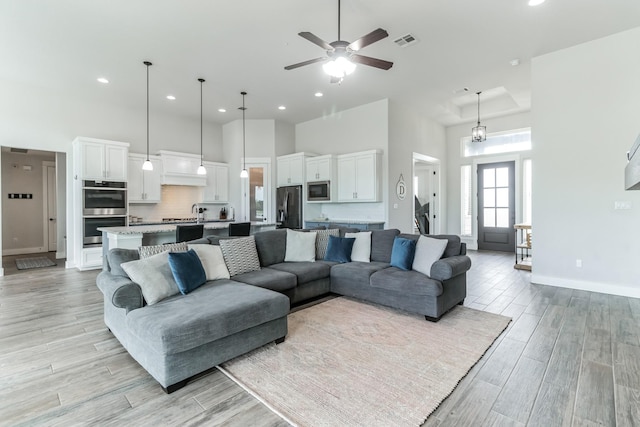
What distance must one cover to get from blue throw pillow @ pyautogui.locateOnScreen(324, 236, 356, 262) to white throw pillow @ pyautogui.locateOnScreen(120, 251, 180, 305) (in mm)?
2138

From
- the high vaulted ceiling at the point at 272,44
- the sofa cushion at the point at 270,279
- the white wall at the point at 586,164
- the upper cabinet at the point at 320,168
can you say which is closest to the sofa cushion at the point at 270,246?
the sofa cushion at the point at 270,279

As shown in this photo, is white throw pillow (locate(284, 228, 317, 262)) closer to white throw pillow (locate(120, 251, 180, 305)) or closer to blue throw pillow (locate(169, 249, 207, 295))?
blue throw pillow (locate(169, 249, 207, 295))

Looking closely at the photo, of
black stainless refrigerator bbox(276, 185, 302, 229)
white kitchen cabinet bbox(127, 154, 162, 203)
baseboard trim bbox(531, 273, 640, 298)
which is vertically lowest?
baseboard trim bbox(531, 273, 640, 298)

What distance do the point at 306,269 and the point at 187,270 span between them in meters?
1.44

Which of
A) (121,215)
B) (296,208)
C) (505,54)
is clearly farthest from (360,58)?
(121,215)

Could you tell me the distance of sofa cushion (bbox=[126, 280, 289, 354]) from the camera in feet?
6.61

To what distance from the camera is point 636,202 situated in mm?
3908

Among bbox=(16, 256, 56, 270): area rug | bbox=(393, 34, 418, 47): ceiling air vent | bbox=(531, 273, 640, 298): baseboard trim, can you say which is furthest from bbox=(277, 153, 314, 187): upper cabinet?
bbox=(16, 256, 56, 270): area rug

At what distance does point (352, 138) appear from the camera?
22.7 ft

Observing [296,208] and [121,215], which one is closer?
[121,215]

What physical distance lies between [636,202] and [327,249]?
13.2 ft

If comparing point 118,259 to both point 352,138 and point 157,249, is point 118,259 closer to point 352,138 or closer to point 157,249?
point 157,249

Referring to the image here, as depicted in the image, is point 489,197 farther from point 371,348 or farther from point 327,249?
point 371,348

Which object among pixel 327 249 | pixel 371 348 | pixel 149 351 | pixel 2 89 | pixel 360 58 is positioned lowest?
pixel 371 348
